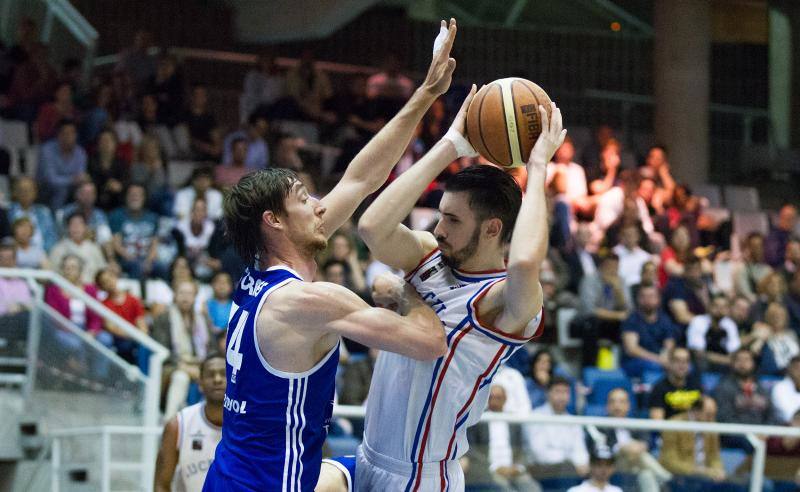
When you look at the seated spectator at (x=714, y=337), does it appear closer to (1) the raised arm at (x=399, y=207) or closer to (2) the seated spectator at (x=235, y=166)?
(2) the seated spectator at (x=235, y=166)

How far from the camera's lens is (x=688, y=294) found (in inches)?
492

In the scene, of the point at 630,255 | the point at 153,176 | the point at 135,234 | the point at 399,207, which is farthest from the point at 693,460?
the point at 153,176

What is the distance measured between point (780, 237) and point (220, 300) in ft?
21.9

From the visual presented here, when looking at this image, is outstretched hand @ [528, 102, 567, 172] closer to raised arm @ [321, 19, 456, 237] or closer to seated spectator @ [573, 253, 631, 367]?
raised arm @ [321, 19, 456, 237]

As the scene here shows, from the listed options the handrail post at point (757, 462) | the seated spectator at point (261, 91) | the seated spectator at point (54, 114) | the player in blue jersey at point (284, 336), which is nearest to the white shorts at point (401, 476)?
the player in blue jersey at point (284, 336)

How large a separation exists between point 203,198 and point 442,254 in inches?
307

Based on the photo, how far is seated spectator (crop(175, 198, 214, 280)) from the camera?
38.2 ft

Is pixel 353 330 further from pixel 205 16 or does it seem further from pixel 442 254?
pixel 205 16

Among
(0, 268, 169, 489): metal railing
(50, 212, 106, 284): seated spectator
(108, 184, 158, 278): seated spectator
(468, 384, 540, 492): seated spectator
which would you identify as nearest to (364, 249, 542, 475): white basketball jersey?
(468, 384, 540, 492): seated spectator

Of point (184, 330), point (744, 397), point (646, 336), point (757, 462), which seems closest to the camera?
point (757, 462)

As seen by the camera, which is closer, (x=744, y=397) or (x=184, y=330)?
(x=184, y=330)

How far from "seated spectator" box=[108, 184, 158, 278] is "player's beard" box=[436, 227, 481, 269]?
279 inches

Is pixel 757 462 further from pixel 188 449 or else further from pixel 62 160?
pixel 62 160

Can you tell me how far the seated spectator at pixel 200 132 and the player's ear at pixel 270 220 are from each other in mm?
9567
